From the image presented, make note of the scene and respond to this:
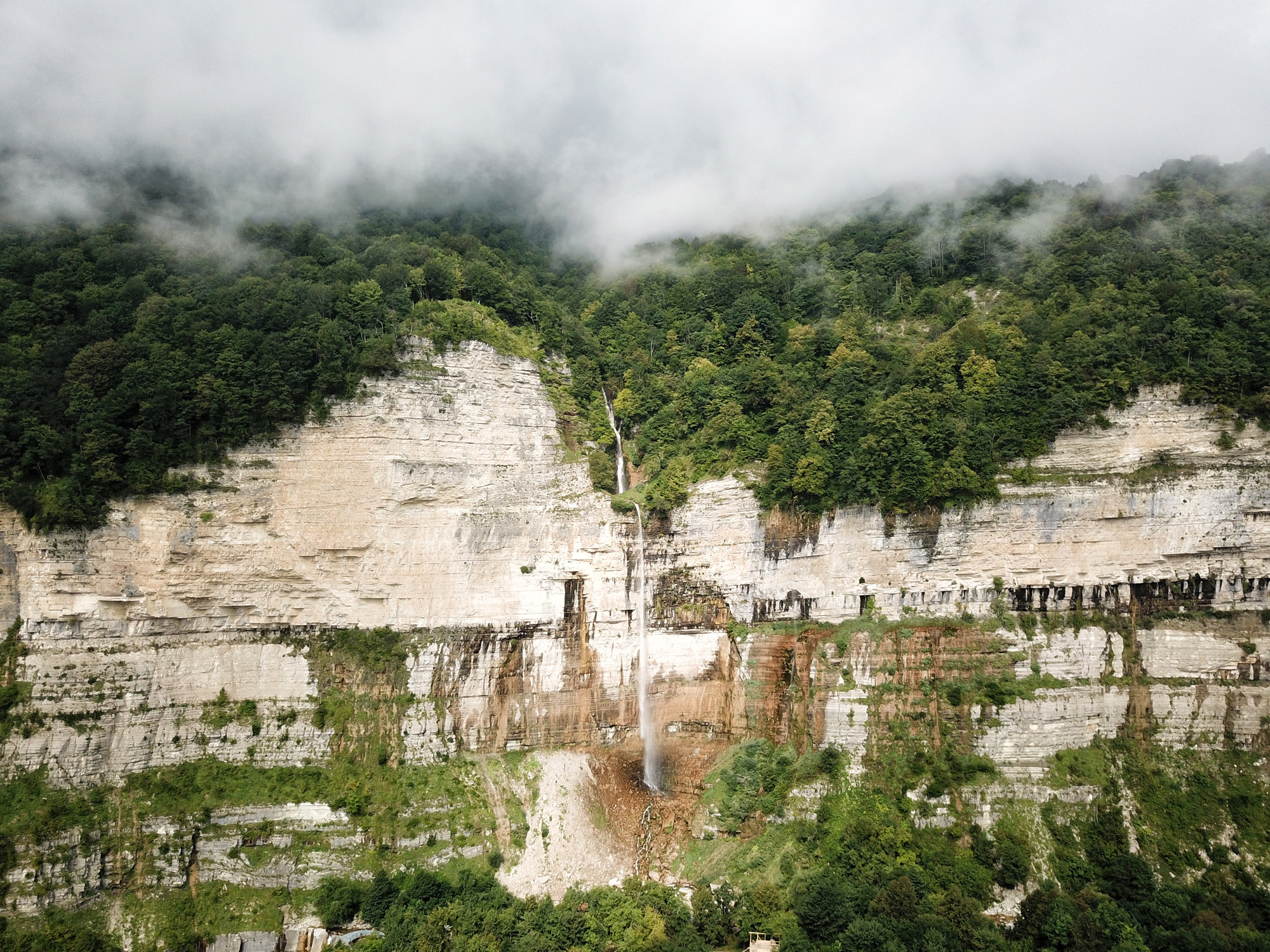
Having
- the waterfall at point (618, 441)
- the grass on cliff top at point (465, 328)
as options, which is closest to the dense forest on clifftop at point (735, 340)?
the grass on cliff top at point (465, 328)

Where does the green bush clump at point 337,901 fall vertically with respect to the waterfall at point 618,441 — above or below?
below

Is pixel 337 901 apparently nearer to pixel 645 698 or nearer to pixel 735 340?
pixel 645 698

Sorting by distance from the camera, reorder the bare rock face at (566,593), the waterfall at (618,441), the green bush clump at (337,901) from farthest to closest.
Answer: the waterfall at (618,441), the bare rock face at (566,593), the green bush clump at (337,901)

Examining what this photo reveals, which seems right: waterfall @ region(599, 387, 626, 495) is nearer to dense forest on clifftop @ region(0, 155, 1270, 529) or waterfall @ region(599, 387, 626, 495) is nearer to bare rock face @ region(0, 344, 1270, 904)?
dense forest on clifftop @ region(0, 155, 1270, 529)

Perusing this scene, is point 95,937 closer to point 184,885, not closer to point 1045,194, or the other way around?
point 184,885

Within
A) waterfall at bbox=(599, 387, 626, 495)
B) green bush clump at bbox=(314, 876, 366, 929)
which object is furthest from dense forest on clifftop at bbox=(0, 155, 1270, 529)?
green bush clump at bbox=(314, 876, 366, 929)

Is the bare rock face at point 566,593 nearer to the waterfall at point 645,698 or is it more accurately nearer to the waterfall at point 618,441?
the waterfall at point 645,698
